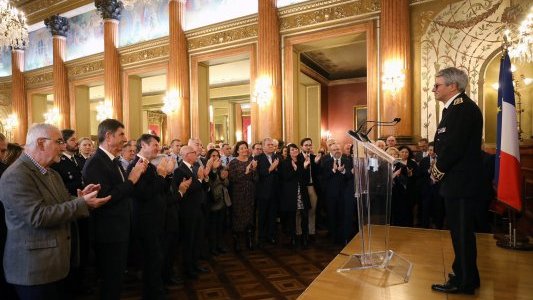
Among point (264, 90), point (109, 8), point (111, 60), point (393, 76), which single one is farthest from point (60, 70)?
point (393, 76)

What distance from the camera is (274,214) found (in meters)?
5.16

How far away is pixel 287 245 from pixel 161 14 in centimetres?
843

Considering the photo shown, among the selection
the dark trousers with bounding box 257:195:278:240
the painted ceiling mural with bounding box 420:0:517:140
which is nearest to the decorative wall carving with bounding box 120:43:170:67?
the dark trousers with bounding box 257:195:278:240

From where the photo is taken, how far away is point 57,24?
1257 centimetres

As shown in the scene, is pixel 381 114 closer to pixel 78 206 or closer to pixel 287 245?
pixel 287 245

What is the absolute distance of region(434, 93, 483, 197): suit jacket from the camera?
2.26m

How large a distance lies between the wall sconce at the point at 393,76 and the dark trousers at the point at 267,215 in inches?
146

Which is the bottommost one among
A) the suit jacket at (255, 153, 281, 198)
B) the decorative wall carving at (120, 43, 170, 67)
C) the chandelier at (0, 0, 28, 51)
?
the suit jacket at (255, 153, 281, 198)

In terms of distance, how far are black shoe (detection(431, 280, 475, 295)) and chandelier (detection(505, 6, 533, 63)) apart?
5.05 m

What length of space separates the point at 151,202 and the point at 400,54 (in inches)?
236

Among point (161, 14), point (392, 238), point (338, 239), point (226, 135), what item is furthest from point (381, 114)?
point (226, 135)

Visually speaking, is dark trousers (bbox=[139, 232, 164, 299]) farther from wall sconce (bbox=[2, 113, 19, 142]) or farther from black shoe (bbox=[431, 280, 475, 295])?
wall sconce (bbox=[2, 113, 19, 142])

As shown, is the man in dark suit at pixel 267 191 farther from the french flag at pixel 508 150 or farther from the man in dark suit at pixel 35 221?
the man in dark suit at pixel 35 221

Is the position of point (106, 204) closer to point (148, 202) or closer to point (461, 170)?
point (148, 202)
